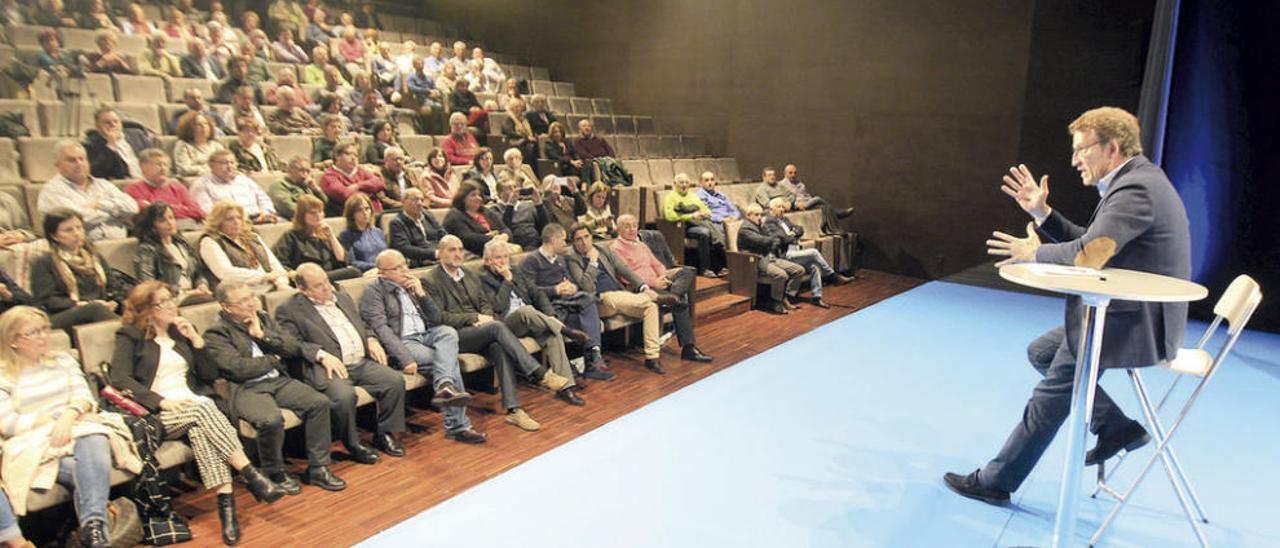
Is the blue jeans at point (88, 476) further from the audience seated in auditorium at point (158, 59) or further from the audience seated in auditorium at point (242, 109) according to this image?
the audience seated in auditorium at point (158, 59)

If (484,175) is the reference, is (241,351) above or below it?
below

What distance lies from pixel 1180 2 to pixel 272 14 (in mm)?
7520

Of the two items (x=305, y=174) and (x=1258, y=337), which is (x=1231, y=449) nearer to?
(x=1258, y=337)

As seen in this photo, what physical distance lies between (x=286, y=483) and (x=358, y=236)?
1.72 m

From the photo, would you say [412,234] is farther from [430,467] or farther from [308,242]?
[430,467]

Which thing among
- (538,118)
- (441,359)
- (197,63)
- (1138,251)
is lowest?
(441,359)

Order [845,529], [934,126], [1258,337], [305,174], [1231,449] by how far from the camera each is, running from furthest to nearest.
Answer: [934,126]
[1258,337]
[305,174]
[1231,449]
[845,529]

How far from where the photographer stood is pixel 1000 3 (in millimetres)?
6559

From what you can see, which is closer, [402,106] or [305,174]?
[305,174]

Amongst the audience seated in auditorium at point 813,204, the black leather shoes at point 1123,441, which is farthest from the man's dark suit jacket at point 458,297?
the audience seated in auditorium at point 813,204

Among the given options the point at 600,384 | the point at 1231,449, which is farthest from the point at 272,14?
the point at 1231,449

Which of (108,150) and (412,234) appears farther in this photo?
(412,234)

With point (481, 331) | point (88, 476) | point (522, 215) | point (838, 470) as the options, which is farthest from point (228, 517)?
point (522, 215)

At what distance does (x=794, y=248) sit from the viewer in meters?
6.35
